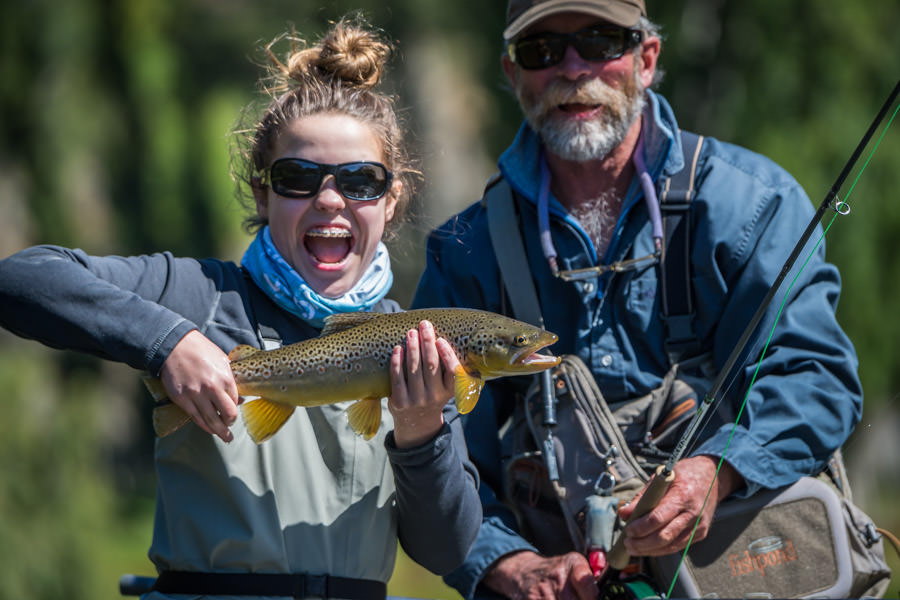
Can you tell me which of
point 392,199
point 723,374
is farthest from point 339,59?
point 723,374

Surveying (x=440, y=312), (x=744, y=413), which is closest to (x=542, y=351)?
(x=744, y=413)

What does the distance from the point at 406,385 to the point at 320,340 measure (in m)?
0.25

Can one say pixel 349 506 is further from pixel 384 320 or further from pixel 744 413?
pixel 744 413

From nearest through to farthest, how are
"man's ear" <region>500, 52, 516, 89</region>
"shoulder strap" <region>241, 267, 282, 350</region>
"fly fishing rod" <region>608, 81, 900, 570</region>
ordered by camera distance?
"fly fishing rod" <region>608, 81, 900, 570</region> → "shoulder strap" <region>241, 267, 282, 350</region> → "man's ear" <region>500, 52, 516, 89</region>

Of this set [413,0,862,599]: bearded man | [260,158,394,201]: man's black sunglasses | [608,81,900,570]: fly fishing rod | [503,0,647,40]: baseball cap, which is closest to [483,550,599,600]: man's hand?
[413,0,862,599]: bearded man

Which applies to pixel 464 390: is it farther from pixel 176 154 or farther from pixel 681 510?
pixel 176 154

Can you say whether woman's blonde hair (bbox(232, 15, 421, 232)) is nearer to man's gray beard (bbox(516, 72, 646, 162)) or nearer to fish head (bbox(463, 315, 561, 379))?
man's gray beard (bbox(516, 72, 646, 162))

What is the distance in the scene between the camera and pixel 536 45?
390 cm

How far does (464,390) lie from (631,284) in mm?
1248

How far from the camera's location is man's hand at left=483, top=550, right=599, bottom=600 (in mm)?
3312

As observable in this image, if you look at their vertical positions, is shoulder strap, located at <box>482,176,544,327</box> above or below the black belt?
above

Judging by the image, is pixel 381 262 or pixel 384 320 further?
pixel 381 262

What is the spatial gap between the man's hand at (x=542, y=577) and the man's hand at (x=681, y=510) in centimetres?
23

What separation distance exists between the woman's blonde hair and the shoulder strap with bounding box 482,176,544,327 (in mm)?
437
